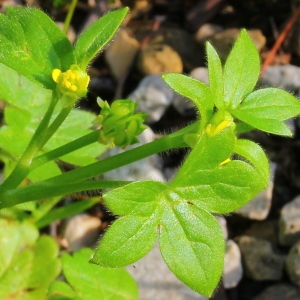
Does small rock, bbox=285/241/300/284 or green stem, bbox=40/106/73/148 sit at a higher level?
green stem, bbox=40/106/73/148

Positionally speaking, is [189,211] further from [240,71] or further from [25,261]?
[25,261]

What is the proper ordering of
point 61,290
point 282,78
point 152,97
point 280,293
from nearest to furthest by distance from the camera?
point 61,290, point 280,293, point 152,97, point 282,78

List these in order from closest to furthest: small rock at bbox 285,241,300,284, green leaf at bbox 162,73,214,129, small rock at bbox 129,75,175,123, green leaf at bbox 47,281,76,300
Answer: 1. green leaf at bbox 162,73,214,129
2. green leaf at bbox 47,281,76,300
3. small rock at bbox 285,241,300,284
4. small rock at bbox 129,75,175,123

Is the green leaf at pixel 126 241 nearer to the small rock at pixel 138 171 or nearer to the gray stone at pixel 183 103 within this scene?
the small rock at pixel 138 171

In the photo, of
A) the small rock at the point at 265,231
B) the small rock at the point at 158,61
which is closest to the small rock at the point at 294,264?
the small rock at the point at 265,231

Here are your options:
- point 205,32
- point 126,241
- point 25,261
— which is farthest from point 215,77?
point 205,32

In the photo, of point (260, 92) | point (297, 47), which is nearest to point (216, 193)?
point (260, 92)

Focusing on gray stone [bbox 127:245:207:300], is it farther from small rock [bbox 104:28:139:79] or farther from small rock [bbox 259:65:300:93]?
small rock [bbox 259:65:300:93]

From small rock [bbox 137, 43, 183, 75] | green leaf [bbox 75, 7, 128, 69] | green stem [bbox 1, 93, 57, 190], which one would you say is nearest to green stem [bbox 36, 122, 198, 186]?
green stem [bbox 1, 93, 57, 190]
